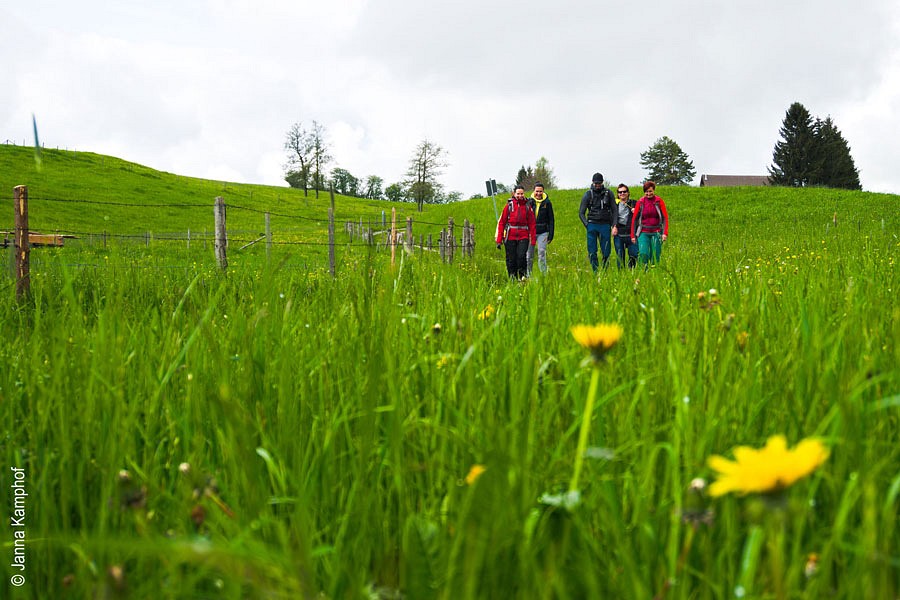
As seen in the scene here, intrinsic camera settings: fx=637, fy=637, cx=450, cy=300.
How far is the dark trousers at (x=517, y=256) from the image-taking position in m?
10.7

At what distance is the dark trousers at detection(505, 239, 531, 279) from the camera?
10.7 metres

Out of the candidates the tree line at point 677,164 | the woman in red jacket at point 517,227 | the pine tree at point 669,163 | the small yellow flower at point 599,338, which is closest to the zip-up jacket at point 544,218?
the woman in red jacket at point 517,227

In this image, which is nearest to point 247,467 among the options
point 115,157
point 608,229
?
point 608,229

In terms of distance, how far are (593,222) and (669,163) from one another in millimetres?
89466

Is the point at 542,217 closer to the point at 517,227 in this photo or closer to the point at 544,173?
the point at 517,227

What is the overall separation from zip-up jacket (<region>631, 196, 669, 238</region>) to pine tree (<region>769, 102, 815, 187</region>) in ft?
213

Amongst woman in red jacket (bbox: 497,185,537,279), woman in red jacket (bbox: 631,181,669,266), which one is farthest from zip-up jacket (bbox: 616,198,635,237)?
woman in red jacket (bbox: 497,185,537,279)

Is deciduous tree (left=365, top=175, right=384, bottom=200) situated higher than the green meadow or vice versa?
deciduous tree (left=365, top=175, right=384, bottom=200)

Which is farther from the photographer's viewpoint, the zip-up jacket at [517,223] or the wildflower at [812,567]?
the zip-up jacket at [517,223]

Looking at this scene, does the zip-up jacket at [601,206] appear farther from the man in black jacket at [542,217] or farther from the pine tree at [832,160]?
the pine tree at [832,160]

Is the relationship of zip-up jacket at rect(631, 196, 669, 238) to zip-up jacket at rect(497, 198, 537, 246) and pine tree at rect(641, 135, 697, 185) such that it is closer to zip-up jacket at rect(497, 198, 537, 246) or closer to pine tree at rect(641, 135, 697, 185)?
zip-up jacket at rect(497, 198, 537, 246)

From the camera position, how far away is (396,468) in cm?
94

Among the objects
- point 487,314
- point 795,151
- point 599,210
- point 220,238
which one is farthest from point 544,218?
point 795,151

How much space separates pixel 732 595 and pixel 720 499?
0.55ft
